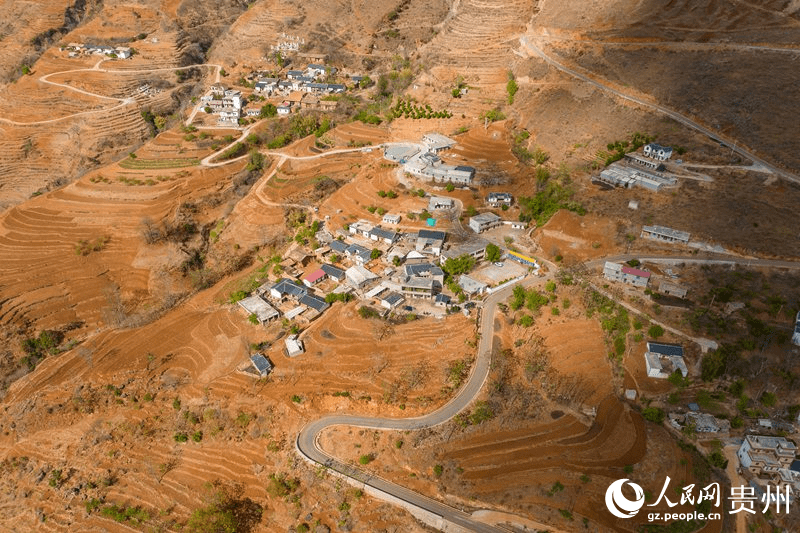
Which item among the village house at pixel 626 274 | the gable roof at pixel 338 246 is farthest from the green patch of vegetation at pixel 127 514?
the village house at pixel 626 274

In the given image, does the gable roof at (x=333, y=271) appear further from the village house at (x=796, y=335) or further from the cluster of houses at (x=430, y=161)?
the village house at (x=796, y=335)

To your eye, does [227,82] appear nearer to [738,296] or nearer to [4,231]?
[4,231]

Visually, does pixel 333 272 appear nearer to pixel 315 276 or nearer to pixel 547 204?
pixel 315 276

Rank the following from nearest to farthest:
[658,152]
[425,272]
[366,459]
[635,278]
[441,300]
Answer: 1. [366,459]
2. [635,278]
3. [441,300]
4. [425,272]
5. [658,152]

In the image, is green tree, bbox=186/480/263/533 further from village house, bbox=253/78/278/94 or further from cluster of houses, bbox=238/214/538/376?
village house, bbox=253/78/278/94

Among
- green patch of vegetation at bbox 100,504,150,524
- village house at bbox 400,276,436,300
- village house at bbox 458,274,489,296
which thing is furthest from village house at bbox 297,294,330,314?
green patch of vegetation at bbox 100,504,150,524

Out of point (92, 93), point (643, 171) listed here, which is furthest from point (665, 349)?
point (92, 93)

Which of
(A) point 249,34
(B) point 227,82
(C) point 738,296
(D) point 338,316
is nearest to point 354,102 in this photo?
(B) point 227,82
